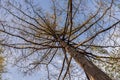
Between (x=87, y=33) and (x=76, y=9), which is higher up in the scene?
(x=76, y=9)

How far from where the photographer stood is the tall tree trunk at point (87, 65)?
A: 5180 mm

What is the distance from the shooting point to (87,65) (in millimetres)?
5770

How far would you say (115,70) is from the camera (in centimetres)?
848

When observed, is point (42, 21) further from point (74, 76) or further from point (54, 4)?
point (74, 76)

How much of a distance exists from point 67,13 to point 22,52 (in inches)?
80.0

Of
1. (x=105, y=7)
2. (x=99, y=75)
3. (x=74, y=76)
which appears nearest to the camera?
(x=99, y=75)

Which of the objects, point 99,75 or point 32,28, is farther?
point 32,28

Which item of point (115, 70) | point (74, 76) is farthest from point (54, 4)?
point (115, 70)

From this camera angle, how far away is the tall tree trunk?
5.18 m

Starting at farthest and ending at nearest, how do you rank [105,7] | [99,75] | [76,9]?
[76,9], [105,7], [99,75]

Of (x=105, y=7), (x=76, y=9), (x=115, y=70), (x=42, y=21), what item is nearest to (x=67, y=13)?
(x=76, y=9)

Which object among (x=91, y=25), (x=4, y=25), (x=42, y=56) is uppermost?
(x=4, y=25)

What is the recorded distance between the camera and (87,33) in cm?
709

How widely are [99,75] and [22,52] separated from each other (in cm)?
332
